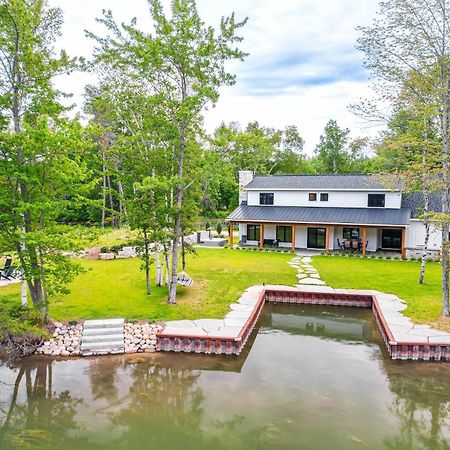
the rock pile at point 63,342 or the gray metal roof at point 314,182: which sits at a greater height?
the gray metal roof at point 314,182

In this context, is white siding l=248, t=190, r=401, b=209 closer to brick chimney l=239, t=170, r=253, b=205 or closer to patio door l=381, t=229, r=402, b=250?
brick chimney l=239, t=170, r=253, b=205

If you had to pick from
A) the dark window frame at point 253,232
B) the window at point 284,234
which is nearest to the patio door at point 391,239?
the window at point 284,234

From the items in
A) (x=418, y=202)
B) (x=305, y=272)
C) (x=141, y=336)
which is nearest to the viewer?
(x=141, y=336)

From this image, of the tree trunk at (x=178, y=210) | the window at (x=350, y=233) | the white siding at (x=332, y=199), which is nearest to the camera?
the tree trunk at (x=178, y=210)

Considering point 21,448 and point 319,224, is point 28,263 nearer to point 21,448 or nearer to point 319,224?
point 21,448

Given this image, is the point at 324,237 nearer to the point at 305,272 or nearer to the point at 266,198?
the point at 266,198

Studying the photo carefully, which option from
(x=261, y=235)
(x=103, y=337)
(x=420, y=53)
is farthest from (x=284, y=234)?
(x=103, y=337)

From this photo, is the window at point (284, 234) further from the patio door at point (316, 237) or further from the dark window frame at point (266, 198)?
the dark window frame at point (266, 198)

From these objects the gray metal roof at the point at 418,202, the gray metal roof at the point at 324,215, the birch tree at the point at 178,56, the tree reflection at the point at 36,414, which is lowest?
the tree reflection at the point at 36,414
